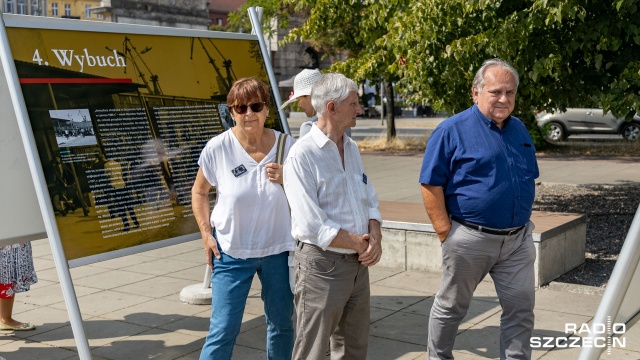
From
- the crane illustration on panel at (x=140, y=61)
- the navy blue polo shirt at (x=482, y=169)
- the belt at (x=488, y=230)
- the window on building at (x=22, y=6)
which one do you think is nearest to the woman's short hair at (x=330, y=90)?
the navy blue polo shirt at (x=482, y=169)

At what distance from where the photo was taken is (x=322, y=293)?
3.64 metres

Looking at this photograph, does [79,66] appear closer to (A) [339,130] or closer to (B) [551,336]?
(A) [339,130]

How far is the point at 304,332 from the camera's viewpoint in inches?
146

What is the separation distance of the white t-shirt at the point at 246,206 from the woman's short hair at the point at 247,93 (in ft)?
0.74

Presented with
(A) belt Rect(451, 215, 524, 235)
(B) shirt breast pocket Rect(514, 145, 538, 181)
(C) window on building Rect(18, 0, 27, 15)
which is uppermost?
(C) window on building Rect(18, 0, 27, 15)

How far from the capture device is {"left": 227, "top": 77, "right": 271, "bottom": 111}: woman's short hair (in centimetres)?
399

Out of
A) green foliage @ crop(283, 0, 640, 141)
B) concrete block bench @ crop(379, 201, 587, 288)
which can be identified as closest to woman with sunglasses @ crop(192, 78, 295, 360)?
concrete block bench @ crop(379, 201, 587, 288)

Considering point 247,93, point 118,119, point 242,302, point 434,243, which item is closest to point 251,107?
point 247,93

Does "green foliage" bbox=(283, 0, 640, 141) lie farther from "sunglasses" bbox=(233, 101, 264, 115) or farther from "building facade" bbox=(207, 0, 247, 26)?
"building facade" bbox=(207, 0, 247, 26)

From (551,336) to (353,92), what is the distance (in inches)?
109

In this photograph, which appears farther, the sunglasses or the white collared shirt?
the sunglasses

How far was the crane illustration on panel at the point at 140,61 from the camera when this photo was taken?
193 inches

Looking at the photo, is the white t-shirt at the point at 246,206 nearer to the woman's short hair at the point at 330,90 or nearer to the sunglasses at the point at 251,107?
the sunglasses at the point at 251,107

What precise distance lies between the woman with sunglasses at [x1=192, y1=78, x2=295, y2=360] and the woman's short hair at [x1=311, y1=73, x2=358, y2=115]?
471mm
